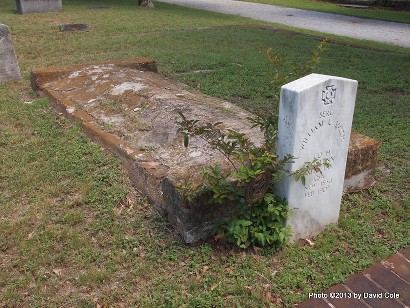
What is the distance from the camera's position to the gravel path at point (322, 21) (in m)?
13.0

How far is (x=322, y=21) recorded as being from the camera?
16.0 m

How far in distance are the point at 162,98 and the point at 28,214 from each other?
1970 mm

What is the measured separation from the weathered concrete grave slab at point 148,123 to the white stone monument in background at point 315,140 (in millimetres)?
528

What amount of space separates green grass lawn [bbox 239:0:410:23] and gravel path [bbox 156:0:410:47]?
1.01 metres

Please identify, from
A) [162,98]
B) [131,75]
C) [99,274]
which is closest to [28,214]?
[99,274]

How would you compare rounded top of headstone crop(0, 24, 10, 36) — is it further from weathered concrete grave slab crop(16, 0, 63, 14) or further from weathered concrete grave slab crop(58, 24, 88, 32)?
weathered concrete grave slab crop(16, 0, 63, 14)

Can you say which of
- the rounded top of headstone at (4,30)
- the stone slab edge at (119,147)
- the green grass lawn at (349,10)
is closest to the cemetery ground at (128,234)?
the stone slab edge at (119,147)

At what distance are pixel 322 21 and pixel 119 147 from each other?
13663 millimetres

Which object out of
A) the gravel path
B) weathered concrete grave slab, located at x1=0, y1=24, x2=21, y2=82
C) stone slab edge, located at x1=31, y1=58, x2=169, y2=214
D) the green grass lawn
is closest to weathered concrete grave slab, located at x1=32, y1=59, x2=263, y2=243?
stone slab edge, located at x1=31, y1=58, x2=169, y2=214

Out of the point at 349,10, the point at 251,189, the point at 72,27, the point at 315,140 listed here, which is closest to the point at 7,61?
the point at 72,27

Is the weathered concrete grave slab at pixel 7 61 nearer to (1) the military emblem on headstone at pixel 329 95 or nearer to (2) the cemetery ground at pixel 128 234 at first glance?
(2) the cemetery ground at pixel 128 234

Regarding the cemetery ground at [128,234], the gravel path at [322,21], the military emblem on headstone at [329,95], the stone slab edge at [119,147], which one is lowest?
the cemetery ground at [128,234]

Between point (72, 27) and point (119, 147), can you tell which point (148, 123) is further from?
point (72, 27)

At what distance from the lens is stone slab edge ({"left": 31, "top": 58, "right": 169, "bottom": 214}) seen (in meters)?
3.62
